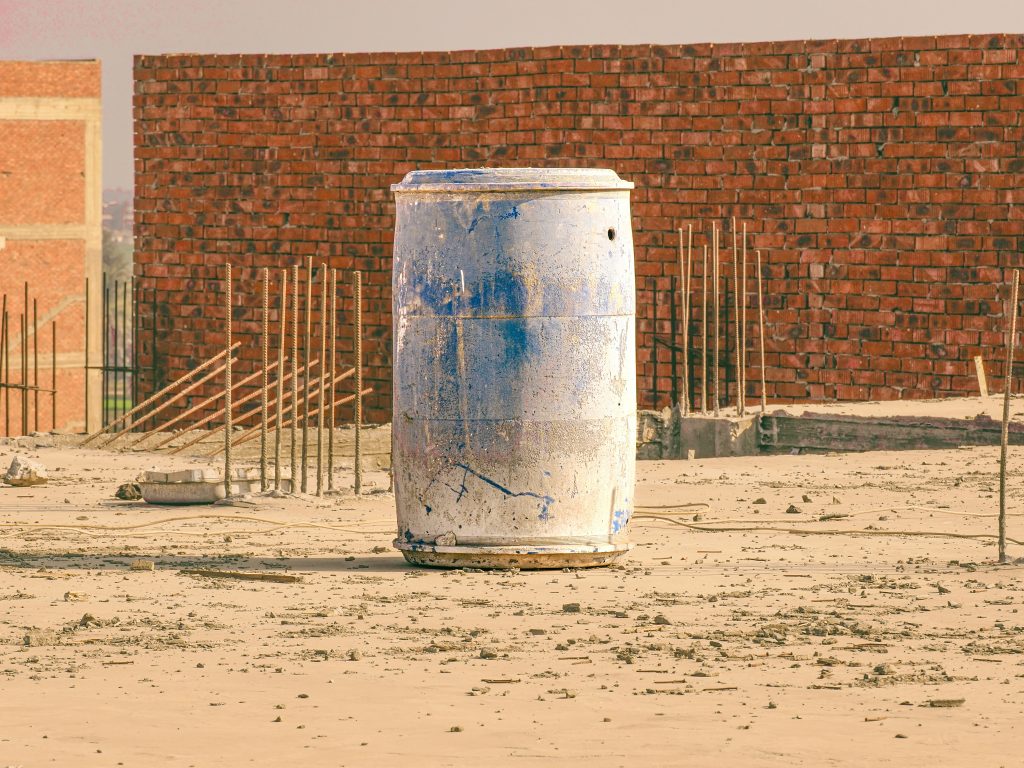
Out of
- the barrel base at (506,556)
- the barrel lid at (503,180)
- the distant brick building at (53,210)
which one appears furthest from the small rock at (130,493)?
the distant brick building at (53,210)

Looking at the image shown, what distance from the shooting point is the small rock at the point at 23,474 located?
11.1 metres

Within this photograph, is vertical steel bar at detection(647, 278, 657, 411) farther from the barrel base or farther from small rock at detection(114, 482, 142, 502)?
the barrel base

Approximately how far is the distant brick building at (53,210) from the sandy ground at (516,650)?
1857 cm

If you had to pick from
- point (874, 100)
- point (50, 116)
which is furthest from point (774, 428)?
point (50, 116)

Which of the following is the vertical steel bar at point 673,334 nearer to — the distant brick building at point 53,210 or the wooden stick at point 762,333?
the wooden stick at point 762,333

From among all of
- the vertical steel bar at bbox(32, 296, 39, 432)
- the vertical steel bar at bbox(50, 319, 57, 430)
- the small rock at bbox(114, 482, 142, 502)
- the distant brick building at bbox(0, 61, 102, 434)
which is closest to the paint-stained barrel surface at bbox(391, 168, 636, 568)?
the small rock at bbox(114, 482, 142, 502)

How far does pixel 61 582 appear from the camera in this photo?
24.0 feet

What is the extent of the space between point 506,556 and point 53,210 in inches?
844

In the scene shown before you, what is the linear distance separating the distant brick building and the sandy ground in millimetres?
18571

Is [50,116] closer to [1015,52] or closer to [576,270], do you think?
[1015,52]

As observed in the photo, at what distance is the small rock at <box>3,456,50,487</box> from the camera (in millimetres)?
11148

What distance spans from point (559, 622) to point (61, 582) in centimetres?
201

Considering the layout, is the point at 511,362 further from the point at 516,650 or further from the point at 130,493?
the point at 130,493

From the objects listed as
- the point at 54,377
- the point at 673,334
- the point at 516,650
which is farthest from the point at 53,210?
the point at 516,650
